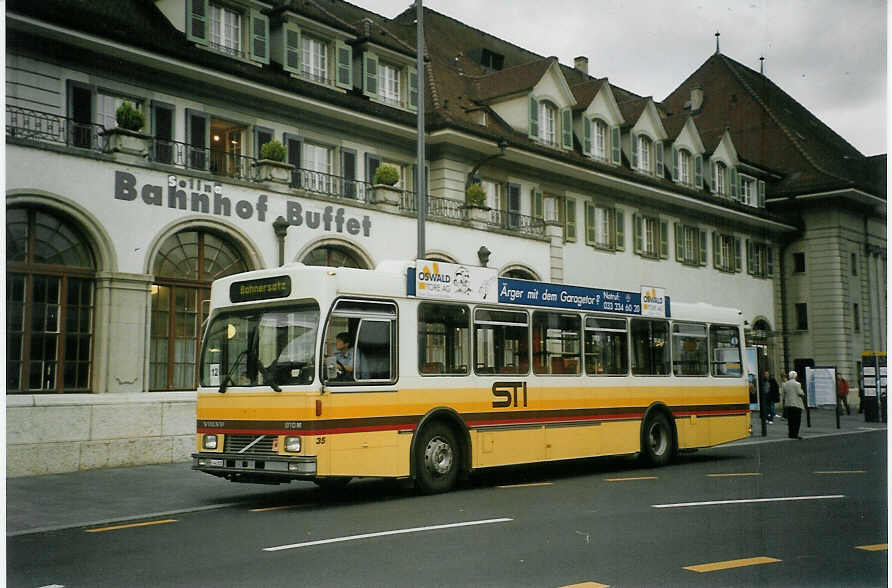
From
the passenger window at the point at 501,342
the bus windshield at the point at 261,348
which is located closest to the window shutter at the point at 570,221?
the passenger window at the point at 501,342

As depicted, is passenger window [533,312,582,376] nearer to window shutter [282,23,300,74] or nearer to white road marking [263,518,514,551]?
white road marking [263,518,514,551]

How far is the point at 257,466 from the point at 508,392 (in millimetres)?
3978

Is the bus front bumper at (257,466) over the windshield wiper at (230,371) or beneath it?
beneath

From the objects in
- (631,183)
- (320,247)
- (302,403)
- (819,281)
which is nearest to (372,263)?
(320,247)

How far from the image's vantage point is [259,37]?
2408 centimetres

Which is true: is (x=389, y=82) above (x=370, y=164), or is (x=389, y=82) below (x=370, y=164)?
above

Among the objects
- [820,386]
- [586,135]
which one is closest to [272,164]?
[586,135]

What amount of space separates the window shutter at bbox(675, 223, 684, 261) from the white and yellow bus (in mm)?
22051

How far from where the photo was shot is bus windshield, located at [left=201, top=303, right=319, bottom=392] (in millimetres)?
12191

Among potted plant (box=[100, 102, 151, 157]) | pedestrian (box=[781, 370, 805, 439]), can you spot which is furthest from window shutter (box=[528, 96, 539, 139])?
potted plant (box=[100, 102, 151, 157])

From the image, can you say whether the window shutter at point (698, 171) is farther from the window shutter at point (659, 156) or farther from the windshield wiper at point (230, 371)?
the windshield wiper at point (230, 371)

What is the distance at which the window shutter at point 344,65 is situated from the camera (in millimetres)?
26188

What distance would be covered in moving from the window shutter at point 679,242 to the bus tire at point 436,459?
1045 inches

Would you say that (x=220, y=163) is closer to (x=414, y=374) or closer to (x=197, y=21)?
(x=197, y=21)
